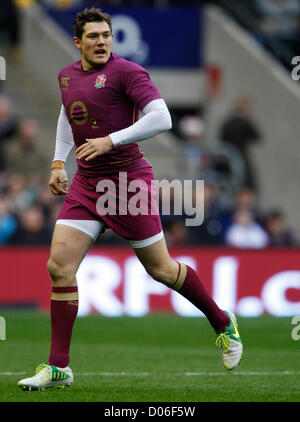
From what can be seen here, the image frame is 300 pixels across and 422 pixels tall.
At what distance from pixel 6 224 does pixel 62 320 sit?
700 cm

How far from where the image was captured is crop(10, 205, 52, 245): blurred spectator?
543 inches

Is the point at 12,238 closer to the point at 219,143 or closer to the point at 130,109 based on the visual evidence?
the point at 219,143

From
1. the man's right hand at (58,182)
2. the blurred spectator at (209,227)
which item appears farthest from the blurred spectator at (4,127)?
the man's right hand at (58,182)

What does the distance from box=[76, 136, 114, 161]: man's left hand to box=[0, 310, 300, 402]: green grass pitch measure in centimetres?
155

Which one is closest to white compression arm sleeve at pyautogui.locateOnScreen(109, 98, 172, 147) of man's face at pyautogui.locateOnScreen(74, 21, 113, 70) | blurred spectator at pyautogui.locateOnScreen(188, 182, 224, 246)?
man's face at pyautogui.locateOnScreen(74, 21, 113, 70)

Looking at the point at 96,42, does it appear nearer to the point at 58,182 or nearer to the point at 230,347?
the point at 58,182

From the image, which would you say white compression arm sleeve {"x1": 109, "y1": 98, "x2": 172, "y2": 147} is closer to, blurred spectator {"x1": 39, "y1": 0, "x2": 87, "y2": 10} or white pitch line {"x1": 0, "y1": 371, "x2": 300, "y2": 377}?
white pitch line {"x1": 0, "y1": 371, "x2": 300, "y2": 377}

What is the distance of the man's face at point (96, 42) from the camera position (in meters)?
7.13

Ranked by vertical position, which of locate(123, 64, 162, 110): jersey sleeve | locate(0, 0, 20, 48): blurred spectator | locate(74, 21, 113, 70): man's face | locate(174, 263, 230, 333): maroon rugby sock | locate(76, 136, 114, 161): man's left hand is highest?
locate(0, 0, 20, 48): blurred spectator

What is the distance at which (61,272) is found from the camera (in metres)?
7.14

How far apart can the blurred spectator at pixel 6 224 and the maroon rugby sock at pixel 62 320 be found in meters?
6.86

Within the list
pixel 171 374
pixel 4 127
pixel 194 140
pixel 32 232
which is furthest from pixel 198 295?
pixel 194 140

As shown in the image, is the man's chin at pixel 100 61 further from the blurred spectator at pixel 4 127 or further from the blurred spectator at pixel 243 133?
the blurred spectator at pixel 243 133
